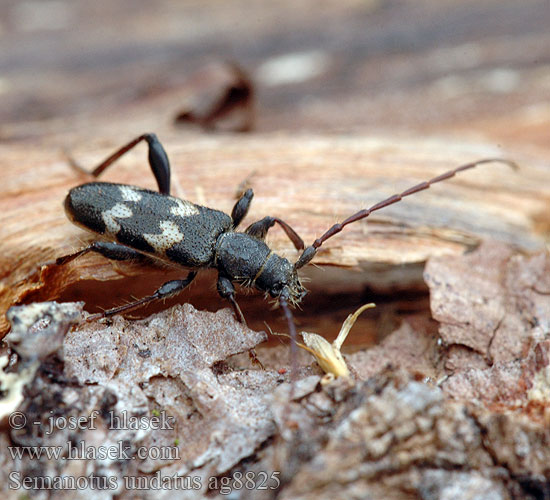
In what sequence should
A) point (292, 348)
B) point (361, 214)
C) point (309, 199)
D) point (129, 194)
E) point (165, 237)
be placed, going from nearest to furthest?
point (292, 348) → point (361, 214) → point (165, 237) → point (129, 194) → point (309, 199)

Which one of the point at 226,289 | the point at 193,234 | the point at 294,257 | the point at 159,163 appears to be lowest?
the point at 294,257

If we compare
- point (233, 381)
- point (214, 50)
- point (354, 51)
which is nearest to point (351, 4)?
point (354, 51)

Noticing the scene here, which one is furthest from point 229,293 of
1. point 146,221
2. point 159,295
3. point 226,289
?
point 146,221

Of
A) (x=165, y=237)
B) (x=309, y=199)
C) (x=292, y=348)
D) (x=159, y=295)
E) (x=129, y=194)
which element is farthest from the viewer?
(x=309, y=199)

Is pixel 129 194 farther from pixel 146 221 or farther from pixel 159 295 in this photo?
pixel 159 295

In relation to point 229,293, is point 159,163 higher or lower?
higher

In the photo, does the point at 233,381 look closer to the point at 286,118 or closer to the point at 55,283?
the point at 55,283
